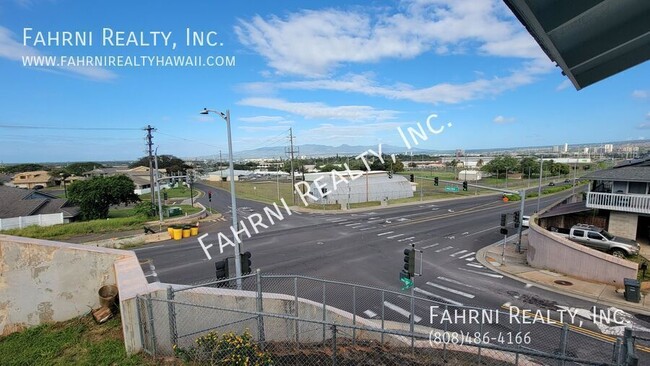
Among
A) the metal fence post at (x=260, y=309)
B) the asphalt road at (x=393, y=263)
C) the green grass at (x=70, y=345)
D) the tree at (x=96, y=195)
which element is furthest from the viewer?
the tree at (x=96, y=195)

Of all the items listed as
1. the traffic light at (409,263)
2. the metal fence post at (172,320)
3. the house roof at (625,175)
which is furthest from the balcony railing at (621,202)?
the metal fence post at (172,320)

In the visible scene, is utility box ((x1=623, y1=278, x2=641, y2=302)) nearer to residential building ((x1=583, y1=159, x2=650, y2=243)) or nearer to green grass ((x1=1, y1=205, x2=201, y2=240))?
residential building ((x1=583, y1=159, x2=650, y2=243))

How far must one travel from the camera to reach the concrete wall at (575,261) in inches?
641

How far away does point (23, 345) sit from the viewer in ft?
25.0

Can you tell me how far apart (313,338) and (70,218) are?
47.1 meters

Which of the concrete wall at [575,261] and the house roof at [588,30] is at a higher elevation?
the house roof at [588,30]

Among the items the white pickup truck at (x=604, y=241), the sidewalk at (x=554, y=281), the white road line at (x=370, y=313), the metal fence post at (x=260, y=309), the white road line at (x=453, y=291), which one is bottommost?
the sidewalk at (x=554, y=281)

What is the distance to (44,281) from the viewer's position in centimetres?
851

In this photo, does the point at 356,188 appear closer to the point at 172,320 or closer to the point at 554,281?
the point at 554,281

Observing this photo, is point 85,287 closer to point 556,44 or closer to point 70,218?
point 556,44

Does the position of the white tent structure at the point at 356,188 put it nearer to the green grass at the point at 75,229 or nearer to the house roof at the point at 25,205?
the green grass at the point at 75,229

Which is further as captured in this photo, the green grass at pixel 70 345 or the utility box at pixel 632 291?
the utility box at pixel 632 291

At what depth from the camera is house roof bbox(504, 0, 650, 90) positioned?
8.10 ft

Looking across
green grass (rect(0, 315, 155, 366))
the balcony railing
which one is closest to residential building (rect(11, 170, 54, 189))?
green grass (rect(0, 315, 155, 366))
